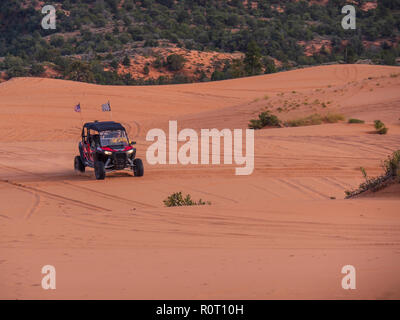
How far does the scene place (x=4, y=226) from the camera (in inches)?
447

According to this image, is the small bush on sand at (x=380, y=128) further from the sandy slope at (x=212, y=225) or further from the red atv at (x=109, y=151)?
the red atv at (x=109, y=151)

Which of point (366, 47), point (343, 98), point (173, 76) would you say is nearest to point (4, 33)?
point (173, 76)

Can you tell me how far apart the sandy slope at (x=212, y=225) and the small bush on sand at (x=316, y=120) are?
7.71 feet

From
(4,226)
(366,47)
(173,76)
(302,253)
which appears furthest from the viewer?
(366,47)

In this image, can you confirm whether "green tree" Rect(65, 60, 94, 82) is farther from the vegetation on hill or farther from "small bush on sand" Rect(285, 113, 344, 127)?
→ "small bush on sand" Rect(285, 113, 344, 127)

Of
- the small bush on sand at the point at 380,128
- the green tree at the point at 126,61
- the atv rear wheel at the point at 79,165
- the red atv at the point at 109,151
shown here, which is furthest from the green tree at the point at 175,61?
the red atv at the point at 109,151

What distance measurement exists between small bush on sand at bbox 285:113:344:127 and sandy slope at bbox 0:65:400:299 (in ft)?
7.71

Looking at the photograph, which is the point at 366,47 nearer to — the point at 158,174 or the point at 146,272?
the point at 158,174

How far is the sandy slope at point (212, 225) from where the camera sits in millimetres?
7367

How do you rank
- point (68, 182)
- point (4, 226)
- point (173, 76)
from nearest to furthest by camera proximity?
point (4, 226)
point (68, 182)
point (173, 76)

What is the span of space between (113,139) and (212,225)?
846 centimetres

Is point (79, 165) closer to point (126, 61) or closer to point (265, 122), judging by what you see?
point (265, 122)
